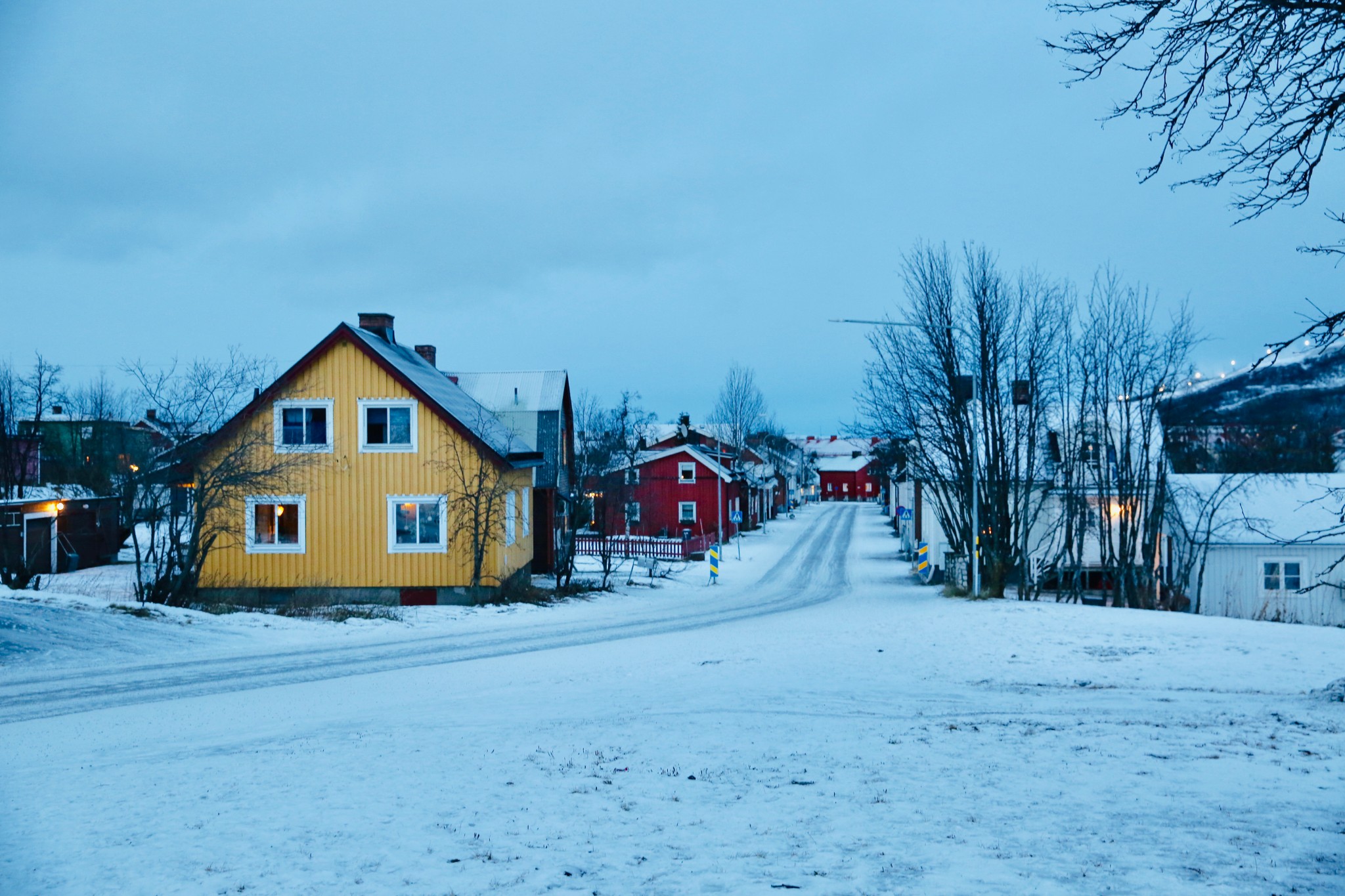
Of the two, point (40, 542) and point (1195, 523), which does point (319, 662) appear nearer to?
point (40, 542)

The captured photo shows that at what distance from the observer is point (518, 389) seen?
3597 centimetres

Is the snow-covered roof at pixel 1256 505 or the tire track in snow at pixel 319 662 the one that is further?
the snow-covered roof at pixel 1256 505

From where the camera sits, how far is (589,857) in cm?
572

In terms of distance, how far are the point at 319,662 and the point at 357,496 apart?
10018 millimetres

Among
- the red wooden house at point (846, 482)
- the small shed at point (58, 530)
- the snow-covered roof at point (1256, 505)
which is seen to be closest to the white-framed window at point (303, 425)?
the small shed at point (58, 530)

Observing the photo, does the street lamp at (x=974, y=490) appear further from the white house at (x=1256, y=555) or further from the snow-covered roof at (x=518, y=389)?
the snow-covered roof at (x=518, y=389)

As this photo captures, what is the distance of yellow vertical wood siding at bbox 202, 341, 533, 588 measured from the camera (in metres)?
24.6

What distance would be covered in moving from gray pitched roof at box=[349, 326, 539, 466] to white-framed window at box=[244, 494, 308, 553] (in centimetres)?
434

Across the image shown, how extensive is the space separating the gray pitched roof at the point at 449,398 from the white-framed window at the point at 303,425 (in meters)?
2.25

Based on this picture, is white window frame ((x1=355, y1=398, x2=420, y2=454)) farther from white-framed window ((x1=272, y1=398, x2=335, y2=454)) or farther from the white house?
the white house

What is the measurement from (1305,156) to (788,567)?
3251 cm

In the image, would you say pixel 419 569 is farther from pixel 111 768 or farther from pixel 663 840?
pixel 663 840

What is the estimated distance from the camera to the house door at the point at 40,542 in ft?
101

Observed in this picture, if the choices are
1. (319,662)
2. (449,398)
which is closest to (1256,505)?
(449,398)
